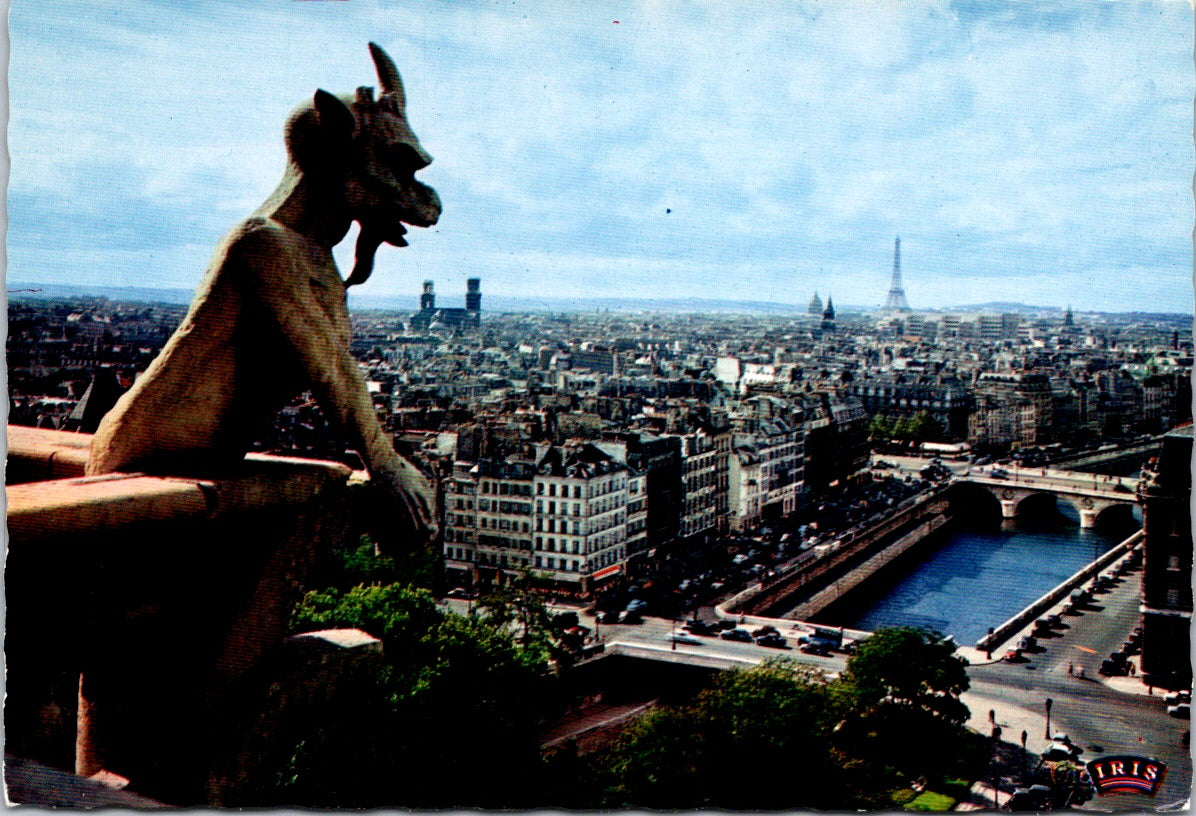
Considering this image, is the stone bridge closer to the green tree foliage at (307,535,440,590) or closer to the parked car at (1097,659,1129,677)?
the parked car at (1097,659,1129,677)

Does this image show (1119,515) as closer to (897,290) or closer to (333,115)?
(897,290)

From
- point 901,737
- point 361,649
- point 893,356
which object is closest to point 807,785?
point 901,737

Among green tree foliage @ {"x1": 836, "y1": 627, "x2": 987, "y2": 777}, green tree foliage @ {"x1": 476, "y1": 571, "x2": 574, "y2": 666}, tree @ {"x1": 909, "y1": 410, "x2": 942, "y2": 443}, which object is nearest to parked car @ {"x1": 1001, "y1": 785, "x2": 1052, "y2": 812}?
green tree foliage @ {"x1": 836, "y1": 627, "x2": 987, "y2": 777}

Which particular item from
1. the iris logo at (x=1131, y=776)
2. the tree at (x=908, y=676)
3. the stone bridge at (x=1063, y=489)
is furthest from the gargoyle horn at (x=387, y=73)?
the stone bridge at (x=1063, y=489)

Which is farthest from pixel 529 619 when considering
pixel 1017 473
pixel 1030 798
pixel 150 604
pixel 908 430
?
pixel 908 430

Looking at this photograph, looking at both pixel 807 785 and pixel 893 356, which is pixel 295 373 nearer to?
pixel 807 785

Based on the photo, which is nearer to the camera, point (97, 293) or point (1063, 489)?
point (97, 293)

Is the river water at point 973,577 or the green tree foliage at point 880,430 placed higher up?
the green tree foliage at point 880,430

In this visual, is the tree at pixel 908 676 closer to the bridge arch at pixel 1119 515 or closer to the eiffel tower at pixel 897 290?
the eiffel tower at pixel 897 290
